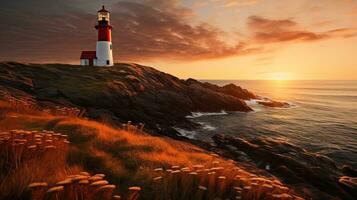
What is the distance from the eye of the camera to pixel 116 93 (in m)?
35.9

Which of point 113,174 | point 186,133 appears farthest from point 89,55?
point 113,174

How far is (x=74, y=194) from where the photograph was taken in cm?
380

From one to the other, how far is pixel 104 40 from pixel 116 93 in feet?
56.5

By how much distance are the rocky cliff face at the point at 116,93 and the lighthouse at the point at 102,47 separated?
11.1 feet

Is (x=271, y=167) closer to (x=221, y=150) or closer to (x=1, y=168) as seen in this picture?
(x=221, y=150)

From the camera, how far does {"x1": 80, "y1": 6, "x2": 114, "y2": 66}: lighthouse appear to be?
47.4 metres

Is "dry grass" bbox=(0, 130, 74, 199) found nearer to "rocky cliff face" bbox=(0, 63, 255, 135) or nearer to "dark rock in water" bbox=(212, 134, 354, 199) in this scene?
"dark rock in water" bbox=(212, 134, 354, 199)

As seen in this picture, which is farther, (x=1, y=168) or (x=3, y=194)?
(x=1, y=168)

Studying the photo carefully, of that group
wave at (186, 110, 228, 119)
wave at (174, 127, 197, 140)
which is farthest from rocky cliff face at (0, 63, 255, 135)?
wave at (174, 127, 197, 140)

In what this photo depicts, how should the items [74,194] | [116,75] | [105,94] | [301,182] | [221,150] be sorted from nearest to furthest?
[74,194] < [301,182] < [221,150] < [105,94] < [116,75]

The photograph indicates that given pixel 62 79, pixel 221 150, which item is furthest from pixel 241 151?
pixel 62 79

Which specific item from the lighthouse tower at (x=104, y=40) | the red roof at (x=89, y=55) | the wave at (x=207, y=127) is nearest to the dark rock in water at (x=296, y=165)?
the wave at (x=207, y=127)

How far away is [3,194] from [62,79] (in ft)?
121

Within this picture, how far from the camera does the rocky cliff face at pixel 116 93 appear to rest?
28.9 meters
